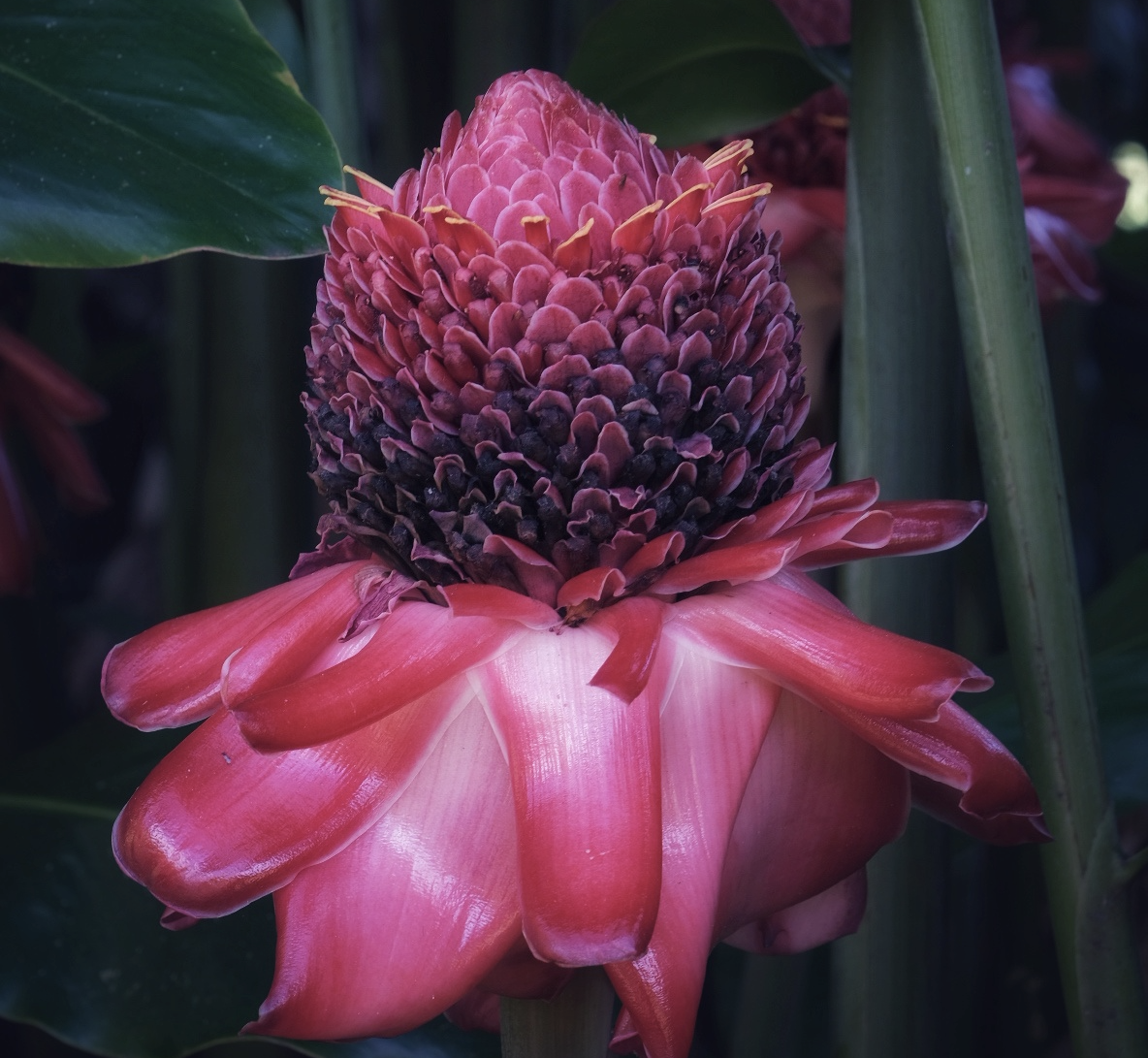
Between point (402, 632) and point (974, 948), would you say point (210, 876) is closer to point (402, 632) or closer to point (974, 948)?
point (402, 632)

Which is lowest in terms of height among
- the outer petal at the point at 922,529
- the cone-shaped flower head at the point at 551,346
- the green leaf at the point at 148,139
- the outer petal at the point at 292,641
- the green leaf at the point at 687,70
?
the outer petal at the point at 292,641

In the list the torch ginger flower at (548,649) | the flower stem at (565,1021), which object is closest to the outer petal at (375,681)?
the torch ginger flower at (548,649)

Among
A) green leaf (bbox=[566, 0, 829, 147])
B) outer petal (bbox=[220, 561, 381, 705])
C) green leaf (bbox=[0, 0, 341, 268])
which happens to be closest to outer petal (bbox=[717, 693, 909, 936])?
outer petal (bbox=[220, 561, 381, 705])

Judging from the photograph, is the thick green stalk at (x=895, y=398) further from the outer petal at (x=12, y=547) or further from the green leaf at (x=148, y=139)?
the outer petal at (x=12, y=547)

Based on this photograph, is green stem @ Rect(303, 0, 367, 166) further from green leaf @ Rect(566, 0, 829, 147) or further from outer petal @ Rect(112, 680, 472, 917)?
outer petal @ Rect(112, 680, 472, 917)

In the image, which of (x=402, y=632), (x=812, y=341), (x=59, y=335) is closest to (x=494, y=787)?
(x=402, y=632)

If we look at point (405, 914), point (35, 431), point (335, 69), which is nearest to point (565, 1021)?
point (405, 914)
